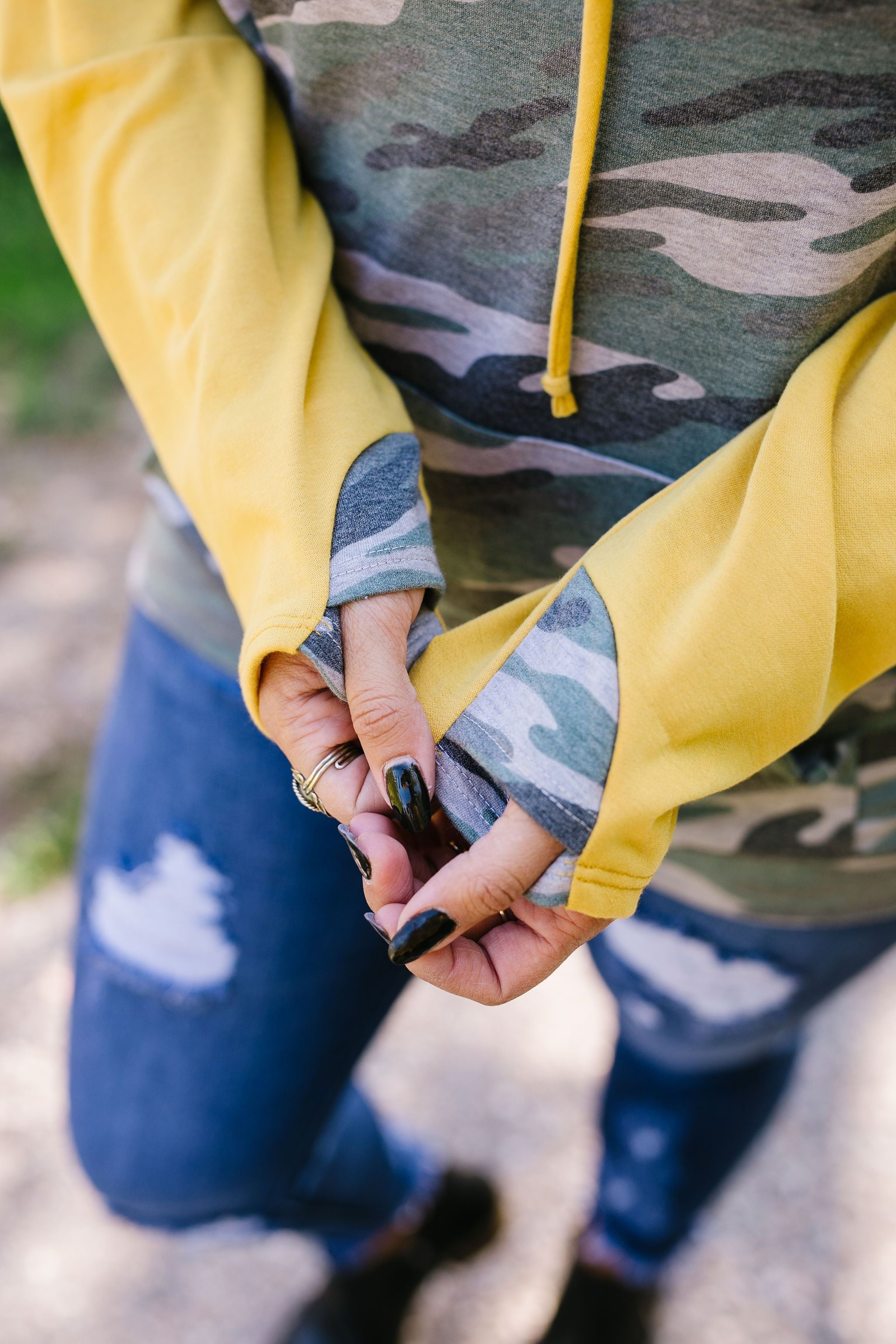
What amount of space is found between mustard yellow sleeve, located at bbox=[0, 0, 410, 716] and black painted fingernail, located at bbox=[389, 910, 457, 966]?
185 millimetres

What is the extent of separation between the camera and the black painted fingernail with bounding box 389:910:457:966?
605 millimetres

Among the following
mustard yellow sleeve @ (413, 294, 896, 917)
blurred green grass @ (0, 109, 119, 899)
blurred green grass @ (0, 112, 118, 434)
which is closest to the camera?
mustard yellow sleeve @ (413, 294, 896, 917)

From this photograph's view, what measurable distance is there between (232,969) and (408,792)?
1.65ft

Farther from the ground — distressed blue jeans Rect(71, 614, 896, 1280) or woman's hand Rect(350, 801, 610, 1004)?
woman's hand Rect(350, 801, 610, 1004)

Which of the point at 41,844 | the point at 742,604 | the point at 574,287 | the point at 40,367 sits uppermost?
the point at 574,287

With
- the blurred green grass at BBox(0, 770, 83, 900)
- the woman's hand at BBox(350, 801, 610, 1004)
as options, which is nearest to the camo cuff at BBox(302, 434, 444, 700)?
the woman's hand at BBox(350, 801, 610, 1004)

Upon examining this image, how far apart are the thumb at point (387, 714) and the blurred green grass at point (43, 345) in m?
2.43

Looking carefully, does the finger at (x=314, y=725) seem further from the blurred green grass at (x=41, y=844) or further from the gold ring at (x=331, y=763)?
Result: the blurred green grass at (x=41, y=844)

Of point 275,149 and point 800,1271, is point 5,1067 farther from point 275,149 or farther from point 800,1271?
point 275,149

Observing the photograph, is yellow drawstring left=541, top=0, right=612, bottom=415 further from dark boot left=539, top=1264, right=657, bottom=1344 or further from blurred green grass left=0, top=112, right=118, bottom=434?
blurred green grass left=0, top=112, right=118, bottom=434

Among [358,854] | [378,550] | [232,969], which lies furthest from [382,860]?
[232,969]

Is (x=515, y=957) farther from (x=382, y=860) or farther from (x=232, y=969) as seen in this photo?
(x=232, y=969)

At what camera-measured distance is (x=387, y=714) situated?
0.63 metres

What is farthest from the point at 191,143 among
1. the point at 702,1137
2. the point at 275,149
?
the point at 702,1137
